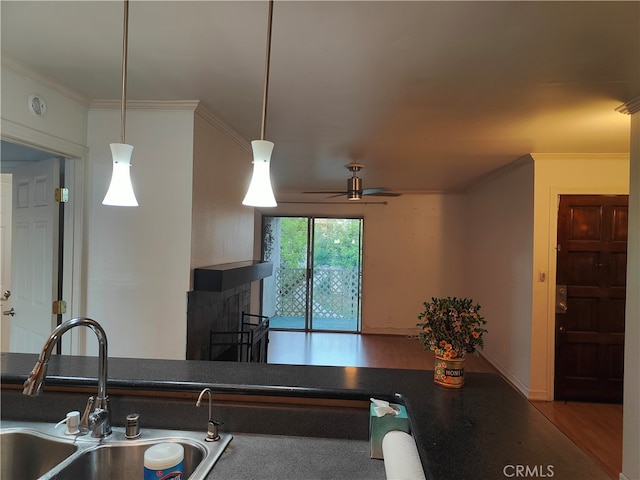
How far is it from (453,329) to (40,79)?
251 centimetres

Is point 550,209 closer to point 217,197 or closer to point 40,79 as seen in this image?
point 217,197

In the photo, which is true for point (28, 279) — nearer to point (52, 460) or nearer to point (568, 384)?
point (52, 460)

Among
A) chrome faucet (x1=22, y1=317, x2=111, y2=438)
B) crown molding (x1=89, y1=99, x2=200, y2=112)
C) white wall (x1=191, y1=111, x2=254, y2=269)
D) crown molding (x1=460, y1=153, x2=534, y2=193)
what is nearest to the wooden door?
crown molding (x1=460, y1=153, x2=534, y2=193)

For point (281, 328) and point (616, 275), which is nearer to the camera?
point (616, 275)

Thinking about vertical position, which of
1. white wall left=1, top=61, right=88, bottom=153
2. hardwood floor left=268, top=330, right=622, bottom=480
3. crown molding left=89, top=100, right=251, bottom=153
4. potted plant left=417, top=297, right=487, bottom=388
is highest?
crown molding left=89, top=100, right=251, bottom=153

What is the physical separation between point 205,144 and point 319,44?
1.26 metres

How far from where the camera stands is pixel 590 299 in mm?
3533

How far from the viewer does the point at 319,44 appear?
64.9 inches

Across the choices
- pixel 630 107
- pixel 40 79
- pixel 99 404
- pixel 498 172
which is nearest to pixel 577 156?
pixel 498 172

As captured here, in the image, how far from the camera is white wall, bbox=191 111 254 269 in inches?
97.6

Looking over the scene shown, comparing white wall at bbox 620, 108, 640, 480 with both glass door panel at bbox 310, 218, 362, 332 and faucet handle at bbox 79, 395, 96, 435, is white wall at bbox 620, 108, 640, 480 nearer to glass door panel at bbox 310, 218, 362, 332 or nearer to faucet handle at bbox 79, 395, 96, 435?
faucet handle at bbox 79, 395, 96, 435

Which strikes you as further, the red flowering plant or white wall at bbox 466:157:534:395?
white wall at bbox 466:157:534:395

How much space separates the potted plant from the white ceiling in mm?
1125

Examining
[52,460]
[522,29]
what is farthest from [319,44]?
[52,460]
